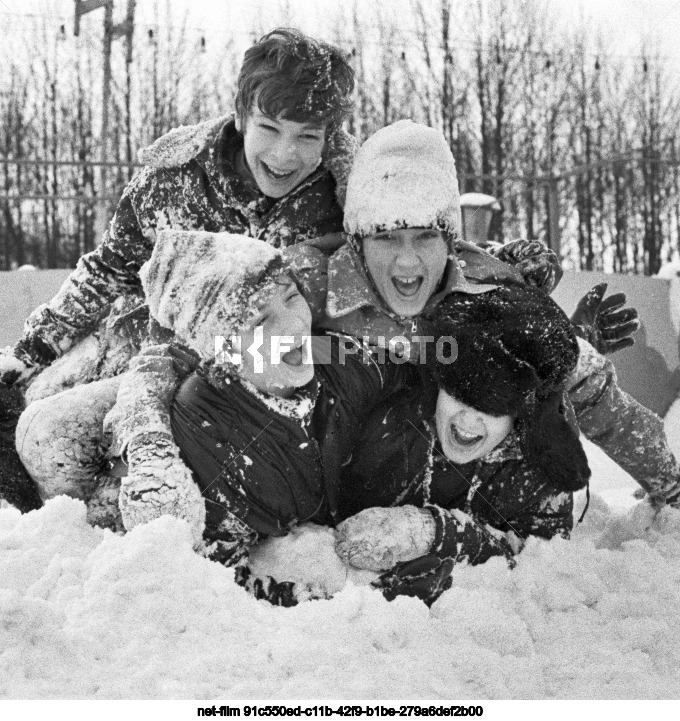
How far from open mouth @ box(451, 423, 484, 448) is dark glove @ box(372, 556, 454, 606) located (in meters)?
0.25

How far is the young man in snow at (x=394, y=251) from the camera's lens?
2098 mm

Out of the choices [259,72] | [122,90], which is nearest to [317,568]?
[259,72]

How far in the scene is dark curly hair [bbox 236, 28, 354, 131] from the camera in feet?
6.97

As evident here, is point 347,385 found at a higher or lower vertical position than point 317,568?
higher

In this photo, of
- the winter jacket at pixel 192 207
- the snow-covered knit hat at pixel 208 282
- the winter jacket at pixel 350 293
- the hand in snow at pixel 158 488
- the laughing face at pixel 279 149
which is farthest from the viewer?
the winter jacket at pixel 192 207

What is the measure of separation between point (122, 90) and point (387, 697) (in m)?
1.63

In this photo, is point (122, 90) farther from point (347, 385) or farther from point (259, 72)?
point (347, 385)

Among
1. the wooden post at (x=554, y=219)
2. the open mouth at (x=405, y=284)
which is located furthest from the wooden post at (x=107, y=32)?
the wooden post at (x=554, y=219)

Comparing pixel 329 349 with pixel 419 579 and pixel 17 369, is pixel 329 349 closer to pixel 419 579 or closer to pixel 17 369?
pixel 419 579

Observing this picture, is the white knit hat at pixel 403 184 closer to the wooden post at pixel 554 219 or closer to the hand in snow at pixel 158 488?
the hand in snow at pixel 158 488

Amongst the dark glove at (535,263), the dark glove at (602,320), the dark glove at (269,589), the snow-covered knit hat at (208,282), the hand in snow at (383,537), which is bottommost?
the dark glove at (269,589)

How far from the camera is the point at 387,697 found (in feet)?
5.25

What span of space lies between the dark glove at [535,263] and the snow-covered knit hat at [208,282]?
0.78 metres

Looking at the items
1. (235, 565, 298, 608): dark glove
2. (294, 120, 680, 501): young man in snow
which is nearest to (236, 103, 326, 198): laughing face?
(294, 120, 680, 501): young man in snow
